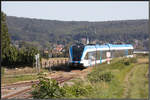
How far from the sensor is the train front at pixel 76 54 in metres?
33.6

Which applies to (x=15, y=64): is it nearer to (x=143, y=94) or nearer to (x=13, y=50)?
(x=13, y=50)

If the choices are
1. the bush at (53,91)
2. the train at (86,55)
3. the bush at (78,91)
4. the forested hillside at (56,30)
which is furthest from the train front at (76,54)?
the forested hillside at (56,30)

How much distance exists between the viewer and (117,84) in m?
20.5

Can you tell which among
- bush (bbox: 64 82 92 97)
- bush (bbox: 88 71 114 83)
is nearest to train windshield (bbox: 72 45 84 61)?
bush (bbox: 88 71 114 83)

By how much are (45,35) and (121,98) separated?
519 ft

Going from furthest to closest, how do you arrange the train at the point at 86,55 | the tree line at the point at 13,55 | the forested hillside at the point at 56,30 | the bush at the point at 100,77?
1. the forested hillside at the point at 56,30
2. the tree line at the point at 13,55
3. the train at the point at 86,55
4. the bush at the point at 100,77

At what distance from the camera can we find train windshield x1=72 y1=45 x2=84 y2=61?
33562 mm

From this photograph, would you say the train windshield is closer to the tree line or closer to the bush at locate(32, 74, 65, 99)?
the tree line

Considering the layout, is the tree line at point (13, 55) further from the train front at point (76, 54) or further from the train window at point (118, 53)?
the train window at point (118, 53)

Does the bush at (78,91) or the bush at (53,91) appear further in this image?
the bush at (78,91)

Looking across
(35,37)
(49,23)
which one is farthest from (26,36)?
(49,23)

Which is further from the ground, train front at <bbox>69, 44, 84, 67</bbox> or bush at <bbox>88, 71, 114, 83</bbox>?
train front at <bbox>69, 44, 84, 67</bbox>

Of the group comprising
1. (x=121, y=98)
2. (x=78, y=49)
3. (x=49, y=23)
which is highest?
(x=49, y=23)

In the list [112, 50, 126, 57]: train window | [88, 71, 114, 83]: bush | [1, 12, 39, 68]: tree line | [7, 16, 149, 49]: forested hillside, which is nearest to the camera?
[88, 71, 114, 83]: bush
